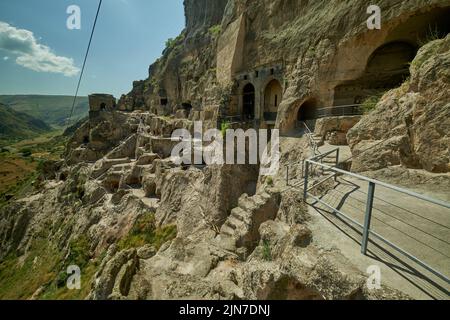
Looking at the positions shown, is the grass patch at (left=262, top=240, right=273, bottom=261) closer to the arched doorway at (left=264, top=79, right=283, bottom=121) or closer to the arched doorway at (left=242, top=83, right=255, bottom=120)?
the arched doorway at (left=264, top=79, right=283, bottom=121)

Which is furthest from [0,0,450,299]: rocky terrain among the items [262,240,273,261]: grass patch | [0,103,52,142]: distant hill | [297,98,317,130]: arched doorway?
[0,103,52,142]: distant hill

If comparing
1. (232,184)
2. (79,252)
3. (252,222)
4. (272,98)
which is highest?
(272,98)

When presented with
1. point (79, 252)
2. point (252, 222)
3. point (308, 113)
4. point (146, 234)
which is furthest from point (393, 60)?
point (79, 252)

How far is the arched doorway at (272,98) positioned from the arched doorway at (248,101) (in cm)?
198

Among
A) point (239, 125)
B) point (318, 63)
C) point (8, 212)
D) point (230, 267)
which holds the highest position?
point (318, 63)

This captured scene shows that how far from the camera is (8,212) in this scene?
2273 centimetres

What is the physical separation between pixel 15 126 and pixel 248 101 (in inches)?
7134

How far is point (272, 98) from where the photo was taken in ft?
56.1

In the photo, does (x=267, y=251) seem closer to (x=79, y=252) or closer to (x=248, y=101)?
(x=79, y=252)

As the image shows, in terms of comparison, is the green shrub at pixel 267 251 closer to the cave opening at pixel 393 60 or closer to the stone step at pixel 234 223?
the stone step at pixel 234 223

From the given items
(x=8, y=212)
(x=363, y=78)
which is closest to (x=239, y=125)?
(x=363, y=78)

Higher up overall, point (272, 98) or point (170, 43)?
point (170, 43)

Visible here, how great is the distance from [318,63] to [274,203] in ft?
33.5
